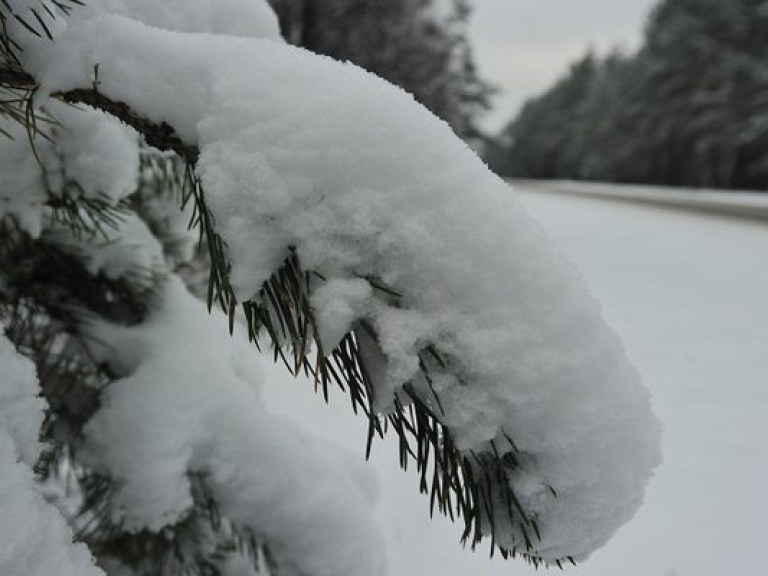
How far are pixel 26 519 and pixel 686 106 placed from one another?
104 feet

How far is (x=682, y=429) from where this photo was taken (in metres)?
3.38

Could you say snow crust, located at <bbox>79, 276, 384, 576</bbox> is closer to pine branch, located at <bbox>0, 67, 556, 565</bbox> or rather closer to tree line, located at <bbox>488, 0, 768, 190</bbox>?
pine branch, located at <bbox>0, 67, 556, 565</bbox>

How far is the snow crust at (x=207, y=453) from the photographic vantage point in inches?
51.4

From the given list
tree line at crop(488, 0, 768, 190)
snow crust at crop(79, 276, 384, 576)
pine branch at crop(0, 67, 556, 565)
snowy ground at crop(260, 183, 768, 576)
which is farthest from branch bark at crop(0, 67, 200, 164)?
tree line at crop(488, 0, 768, 190)

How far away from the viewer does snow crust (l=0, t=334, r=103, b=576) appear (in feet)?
2.14

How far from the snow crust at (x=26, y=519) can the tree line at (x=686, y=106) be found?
26.8 meters

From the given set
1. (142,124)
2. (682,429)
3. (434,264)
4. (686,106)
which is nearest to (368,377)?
(434,264)

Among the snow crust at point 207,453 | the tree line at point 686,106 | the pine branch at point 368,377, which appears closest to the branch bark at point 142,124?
the pine branch at point 368,377

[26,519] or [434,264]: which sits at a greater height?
[434,264]

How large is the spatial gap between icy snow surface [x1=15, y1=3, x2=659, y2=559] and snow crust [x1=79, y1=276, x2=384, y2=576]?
35.2 inches

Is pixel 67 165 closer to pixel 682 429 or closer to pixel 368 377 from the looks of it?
pixel 368 377

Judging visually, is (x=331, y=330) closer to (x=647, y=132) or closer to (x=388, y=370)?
(x=388, y=370)

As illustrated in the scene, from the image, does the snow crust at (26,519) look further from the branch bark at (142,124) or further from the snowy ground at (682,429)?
the snowy ground at (682,429)

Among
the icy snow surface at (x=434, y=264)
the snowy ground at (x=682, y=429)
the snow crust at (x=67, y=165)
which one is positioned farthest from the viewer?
the snowy ground at (x=682, y=429)
